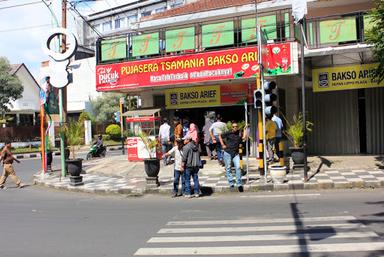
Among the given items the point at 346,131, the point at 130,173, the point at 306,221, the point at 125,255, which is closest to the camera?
the point at 125,255

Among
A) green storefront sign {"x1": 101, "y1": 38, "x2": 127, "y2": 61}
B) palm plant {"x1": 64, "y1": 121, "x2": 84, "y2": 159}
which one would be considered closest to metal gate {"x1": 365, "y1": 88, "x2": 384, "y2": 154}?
green storefront sign {"x1": 101, "y1": 38, "x2": 127, "y2": 61}

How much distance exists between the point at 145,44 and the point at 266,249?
1477 centimetres

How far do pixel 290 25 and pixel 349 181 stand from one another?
7479 mm

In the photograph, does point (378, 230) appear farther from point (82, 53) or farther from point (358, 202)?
point (82, 53)

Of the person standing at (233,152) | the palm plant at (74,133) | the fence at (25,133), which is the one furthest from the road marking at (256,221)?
the fence at (25,133)

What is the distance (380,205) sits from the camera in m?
9.42

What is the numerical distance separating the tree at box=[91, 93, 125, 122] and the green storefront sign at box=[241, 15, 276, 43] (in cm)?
3247

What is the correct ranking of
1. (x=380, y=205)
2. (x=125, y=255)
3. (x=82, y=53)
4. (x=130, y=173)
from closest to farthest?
(x=125, y=255), (x=380, y=205), (x=130, y=173), (x=82, y=53)

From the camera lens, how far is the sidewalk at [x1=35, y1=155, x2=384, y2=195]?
1283 cm

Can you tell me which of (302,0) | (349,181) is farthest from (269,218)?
(302,0)

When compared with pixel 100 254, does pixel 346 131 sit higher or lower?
higher

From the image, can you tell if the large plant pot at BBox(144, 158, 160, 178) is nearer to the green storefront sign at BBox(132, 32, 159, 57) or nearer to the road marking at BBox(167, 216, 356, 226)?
the road marking at BBox(167, 216, 356, 226)

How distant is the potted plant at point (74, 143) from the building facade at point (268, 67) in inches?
168

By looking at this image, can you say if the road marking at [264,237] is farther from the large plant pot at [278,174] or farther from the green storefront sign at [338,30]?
the green storefront sign at [338,30]
